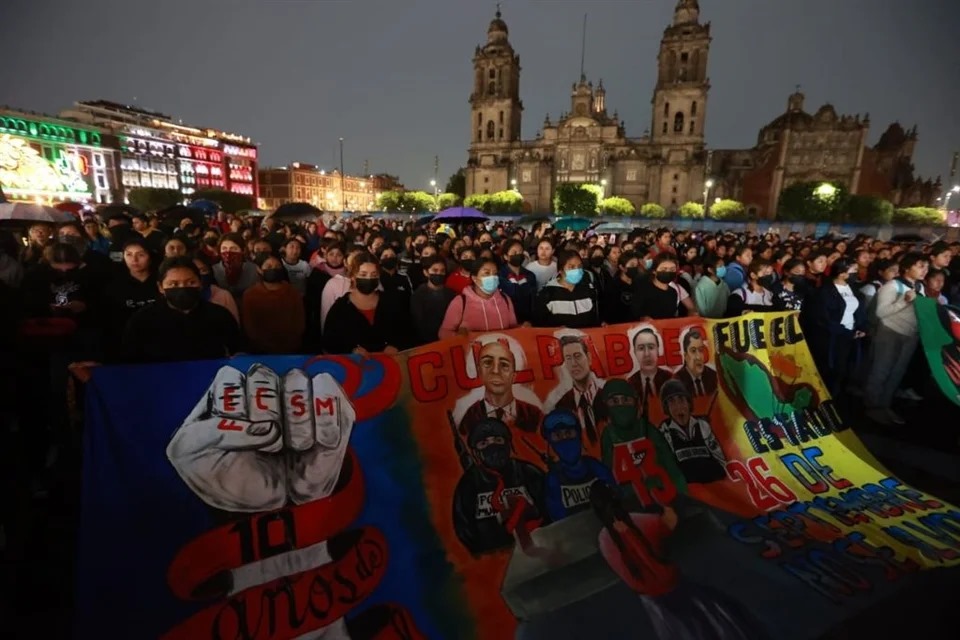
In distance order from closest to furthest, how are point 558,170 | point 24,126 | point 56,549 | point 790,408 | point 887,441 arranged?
point 56,549, point 790,408, point 887,441, point 24,126, point 558,170

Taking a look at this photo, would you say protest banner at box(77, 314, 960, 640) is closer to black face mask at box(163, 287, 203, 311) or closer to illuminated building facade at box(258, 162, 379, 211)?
black face mask at box(163, 287, 203, 311)

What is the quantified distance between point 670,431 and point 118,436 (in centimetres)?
395

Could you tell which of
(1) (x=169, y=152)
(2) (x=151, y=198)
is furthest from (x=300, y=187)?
(2) (x=151, y=198)

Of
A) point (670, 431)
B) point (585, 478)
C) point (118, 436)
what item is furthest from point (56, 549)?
point (670, 431)

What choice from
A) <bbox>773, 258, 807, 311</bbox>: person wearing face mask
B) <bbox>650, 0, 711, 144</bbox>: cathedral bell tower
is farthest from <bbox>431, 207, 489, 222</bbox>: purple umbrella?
<bbox>650, 0, 711, 144</bbox>: cathedral bell tower

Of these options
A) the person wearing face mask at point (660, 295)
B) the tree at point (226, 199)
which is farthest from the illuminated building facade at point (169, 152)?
the person wearing face mask at point (660, 295)

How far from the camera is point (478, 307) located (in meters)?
4.66

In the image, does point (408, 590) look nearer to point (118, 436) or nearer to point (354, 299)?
point (118, 436)

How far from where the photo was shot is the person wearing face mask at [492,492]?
3.17 meters

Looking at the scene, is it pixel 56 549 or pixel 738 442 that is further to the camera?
pixel 738 442

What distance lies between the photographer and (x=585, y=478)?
143 inches

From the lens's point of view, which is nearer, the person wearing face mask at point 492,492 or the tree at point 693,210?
the person wearing face mask at point 492,492

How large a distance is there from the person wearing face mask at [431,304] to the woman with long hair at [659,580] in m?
2.39

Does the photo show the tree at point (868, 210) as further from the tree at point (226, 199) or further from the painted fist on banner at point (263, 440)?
the tree at point (226, 199)
